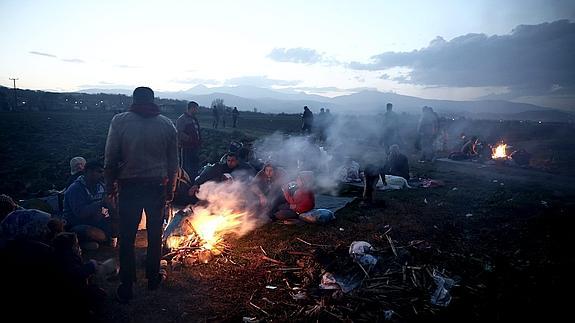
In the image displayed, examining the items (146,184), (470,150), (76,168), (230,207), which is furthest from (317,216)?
(470,150)

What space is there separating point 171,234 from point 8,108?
43.9m

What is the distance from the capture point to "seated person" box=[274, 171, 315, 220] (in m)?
7.61

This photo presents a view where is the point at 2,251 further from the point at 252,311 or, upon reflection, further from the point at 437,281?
the point at 437,281

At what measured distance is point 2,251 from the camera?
3.42 meters

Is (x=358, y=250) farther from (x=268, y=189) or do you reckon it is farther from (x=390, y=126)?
(x=390, y=126)

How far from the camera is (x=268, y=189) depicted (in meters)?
8.01

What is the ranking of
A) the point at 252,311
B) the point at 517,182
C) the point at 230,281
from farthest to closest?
1. the point at 517,182
2. the point at 230,281
3. the point at 252,311

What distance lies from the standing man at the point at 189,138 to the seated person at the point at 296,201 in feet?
8.82

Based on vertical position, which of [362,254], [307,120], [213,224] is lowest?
[213,224]

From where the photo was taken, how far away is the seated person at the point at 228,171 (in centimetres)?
782

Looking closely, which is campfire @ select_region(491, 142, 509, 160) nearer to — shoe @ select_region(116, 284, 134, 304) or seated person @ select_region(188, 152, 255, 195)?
seated person @ select_region(188, 152, 255, 195)

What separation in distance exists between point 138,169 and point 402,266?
375 cm

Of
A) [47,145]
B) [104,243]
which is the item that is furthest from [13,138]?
[104,243]

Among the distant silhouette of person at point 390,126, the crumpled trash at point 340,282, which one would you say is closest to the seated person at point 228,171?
the crumpled trash at point 340,282
